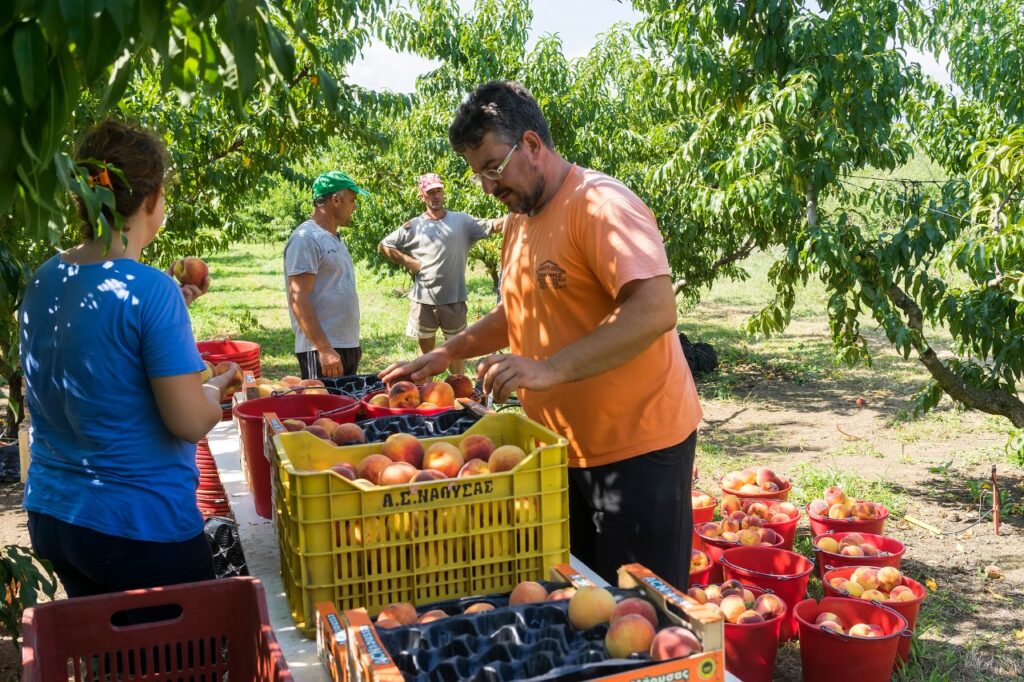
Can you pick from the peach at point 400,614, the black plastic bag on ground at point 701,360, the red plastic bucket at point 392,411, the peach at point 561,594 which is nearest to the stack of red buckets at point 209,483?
the red plastic bucket at point 392,411

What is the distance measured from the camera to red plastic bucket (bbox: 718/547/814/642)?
4191mm

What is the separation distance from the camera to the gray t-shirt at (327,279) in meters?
5.47

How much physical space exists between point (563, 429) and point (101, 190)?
1.35 meters

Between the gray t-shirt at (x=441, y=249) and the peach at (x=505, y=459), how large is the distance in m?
6.31

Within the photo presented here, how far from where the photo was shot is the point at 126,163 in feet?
7.20

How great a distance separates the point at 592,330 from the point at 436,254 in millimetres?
6070

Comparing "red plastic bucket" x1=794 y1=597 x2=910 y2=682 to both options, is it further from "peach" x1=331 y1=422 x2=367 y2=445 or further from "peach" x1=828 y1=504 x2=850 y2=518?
"peach" x1=331 y1=422 x2=367 y2=445

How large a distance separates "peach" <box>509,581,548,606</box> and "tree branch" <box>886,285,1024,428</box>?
4.50 metres

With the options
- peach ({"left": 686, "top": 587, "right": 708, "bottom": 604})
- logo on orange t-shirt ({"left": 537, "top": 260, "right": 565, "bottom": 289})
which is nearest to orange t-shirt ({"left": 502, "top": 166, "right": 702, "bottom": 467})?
logo on orange t-shirt ({"left": 537, "top": 260, "right": 565, "bottom": 289})

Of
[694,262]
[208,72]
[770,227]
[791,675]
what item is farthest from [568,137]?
[208,72]

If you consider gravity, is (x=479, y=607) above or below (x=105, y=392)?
below

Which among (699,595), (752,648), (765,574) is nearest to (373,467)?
(699,595)

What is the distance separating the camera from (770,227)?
634 centimetres

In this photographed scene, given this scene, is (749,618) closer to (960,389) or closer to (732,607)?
(732,607)
